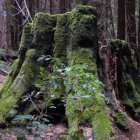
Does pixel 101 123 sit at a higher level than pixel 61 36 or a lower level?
lower

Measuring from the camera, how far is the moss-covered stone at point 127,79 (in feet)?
20.3

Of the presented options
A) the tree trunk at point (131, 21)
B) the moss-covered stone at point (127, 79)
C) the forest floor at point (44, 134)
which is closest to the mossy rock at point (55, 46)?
the forest floor at point (44, 134)

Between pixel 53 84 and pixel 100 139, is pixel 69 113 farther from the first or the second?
pixel 53 84

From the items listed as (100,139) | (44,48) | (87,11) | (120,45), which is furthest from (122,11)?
(100,139)

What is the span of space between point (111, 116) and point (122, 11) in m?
7.76

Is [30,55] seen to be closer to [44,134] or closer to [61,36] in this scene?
[61,36]

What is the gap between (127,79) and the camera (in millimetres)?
6840

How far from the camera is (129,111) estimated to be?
609 cm

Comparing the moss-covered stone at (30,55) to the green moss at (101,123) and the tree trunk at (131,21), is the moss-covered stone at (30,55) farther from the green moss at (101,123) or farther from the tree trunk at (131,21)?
the tree trunk at (131,21)

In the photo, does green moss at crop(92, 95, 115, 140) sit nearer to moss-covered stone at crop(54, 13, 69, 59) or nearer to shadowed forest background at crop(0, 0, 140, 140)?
shadowed forest background at crop(0, 0, 140, 140)

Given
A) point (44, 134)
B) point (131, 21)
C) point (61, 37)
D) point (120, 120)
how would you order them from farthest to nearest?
point (131, 21), point (61, 37), point (120, 120), point (44, 134)

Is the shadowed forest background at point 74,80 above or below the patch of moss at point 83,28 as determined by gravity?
below

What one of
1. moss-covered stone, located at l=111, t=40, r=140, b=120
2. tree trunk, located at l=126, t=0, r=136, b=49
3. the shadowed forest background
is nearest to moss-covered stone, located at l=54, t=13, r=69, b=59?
the shadowed forest background

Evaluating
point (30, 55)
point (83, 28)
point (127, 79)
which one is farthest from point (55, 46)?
point (127, 79)
